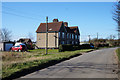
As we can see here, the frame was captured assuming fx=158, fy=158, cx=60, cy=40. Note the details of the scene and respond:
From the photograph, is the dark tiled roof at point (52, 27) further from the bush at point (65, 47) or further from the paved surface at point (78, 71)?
the paved surface at point (78, 71)

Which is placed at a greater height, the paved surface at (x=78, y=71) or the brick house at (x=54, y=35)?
the brick house at (x=54, y=35)

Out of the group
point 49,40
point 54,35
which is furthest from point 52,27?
point 49,40

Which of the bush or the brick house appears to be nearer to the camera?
the bush

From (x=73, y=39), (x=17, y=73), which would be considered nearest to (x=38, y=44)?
(x=73, y=39)

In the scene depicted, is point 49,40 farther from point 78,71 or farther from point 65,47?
point 78,71

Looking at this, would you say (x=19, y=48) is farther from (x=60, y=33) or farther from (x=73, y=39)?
(x=73, y=39)

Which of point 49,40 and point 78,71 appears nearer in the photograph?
point 78,71

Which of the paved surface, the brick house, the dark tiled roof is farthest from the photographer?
the dark tiled roof

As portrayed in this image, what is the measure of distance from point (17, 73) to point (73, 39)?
4819 centimetres

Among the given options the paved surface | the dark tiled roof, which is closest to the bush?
the dark tiled roof

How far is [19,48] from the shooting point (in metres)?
31.0

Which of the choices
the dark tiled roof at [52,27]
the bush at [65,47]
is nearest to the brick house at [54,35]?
the dark tiled roof at [52,27]

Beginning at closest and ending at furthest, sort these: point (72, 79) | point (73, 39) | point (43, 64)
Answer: point (72, 79) < point (43, 64) < point (73, 39)

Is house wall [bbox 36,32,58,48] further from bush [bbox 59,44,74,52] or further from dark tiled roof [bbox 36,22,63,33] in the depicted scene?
bush [bbox 59,44,74,52]
